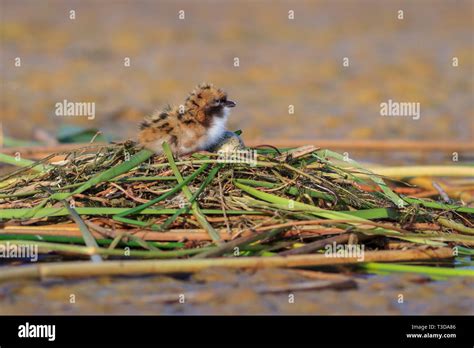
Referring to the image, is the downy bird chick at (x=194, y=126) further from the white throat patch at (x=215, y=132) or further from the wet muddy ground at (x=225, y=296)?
the wet muddy ground at (x=225, y=296)

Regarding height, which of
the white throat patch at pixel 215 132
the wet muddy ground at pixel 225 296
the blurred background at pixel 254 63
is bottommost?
the wet muddy ground at pixel 225 296

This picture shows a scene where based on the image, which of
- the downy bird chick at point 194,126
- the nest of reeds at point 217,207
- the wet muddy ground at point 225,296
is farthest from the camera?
the downy bird chick at point 194,126

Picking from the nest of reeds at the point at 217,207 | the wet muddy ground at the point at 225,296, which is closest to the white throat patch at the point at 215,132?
the nest of reeds at the point at 217,207

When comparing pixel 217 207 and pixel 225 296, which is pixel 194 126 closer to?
pixel 217 207

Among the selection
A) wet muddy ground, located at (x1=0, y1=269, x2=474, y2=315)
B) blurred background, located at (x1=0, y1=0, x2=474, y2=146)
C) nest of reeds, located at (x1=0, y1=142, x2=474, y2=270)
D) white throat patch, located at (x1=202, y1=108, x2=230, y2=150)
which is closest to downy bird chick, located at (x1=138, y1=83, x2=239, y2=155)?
white throat patch, located at (x1=202, y1=108, x2=230, y2=150)

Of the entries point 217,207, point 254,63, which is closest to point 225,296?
point 217,207

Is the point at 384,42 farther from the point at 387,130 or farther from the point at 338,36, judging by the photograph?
the point at 387,130
